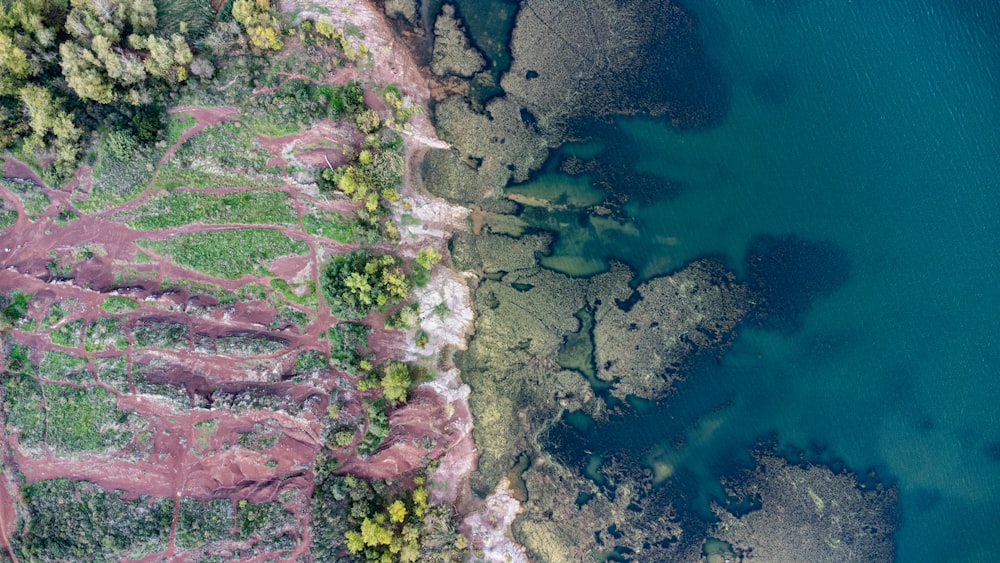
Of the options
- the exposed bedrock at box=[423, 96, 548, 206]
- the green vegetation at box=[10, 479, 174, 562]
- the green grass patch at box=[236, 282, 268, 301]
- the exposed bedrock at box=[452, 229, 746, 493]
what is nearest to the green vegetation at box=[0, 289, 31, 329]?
the green vegetation at box=[10, 479, 174, 562]

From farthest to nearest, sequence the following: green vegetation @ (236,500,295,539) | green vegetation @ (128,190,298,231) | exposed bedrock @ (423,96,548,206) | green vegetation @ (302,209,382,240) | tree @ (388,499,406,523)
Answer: exposed bedrock @ (423,96,548,206) < green vegetation @ (302,209,382,240) < tree @ (388,499,406,523) < green vegetation @ (128,190,298,231) < green vegetation @ (236,500,295,539)

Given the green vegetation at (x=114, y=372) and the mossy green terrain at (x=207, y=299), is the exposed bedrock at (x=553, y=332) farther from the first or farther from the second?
the green vegetation at (x=114, y=372)

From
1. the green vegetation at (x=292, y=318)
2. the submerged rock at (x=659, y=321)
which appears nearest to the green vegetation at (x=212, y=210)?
the green vegetation at (x=292, y=318)

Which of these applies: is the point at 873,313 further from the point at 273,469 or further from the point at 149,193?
the point at 149,193

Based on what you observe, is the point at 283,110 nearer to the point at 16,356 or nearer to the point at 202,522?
the point at 16,356

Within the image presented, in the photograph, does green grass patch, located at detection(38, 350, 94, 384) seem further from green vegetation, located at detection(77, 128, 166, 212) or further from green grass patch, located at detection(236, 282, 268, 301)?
green grass patch, located at detection(236, 282, 268, 301)
